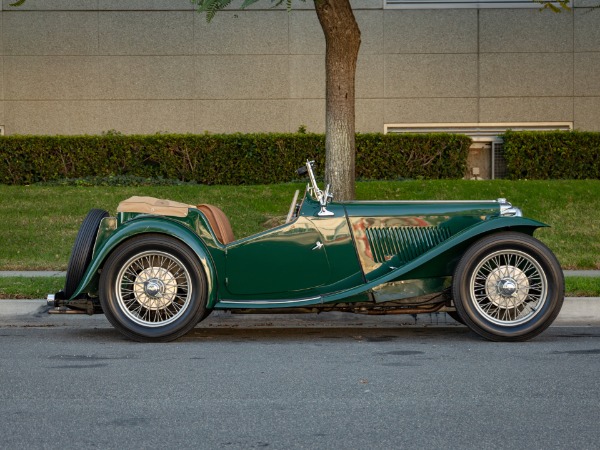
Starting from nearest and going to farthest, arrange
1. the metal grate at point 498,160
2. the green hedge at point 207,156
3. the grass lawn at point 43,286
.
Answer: the grass lawn at point 43,286 < the green hedge at point 207,156 < the metal grate at point 498,160

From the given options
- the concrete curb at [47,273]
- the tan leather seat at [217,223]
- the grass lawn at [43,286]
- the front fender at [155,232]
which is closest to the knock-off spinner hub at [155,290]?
the front fender at [155,232]

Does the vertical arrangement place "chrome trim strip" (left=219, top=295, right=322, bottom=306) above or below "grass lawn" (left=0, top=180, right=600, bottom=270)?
below

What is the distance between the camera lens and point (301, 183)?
54.3 ft

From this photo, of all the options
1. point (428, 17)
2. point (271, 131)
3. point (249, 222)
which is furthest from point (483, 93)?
point (249, 222)

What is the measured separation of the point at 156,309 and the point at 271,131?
1145 centimetres

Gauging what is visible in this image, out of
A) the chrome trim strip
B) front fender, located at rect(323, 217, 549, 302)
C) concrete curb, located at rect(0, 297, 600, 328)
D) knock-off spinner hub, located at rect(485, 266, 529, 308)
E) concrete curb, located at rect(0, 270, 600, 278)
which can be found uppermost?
front fender, located at rect(323, 217, 549, 302)

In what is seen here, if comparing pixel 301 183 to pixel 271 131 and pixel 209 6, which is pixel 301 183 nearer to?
pixel 271 131

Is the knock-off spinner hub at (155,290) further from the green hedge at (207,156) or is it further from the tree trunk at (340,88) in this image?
the green hedge at (207,156)

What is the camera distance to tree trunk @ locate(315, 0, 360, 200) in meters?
12.6

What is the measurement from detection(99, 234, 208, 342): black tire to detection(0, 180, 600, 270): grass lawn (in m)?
4.73

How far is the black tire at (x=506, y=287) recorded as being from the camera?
25.4ft

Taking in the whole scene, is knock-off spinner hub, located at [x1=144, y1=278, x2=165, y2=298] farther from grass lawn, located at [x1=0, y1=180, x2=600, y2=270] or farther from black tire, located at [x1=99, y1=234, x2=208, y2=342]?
grass lawn, located at [x1=0, y1=180, x2=600, y2=270]

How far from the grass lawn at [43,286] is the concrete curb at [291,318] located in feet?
1.65

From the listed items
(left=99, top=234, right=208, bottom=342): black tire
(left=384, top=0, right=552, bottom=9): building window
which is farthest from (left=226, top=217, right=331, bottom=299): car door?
(left=384, top=0, right=552, bottom=9): building window
